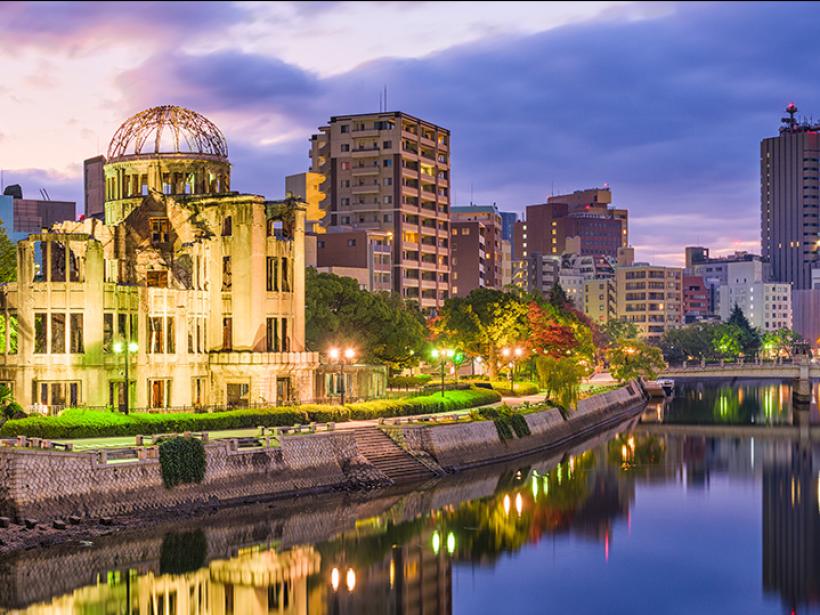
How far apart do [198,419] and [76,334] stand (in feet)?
33.6

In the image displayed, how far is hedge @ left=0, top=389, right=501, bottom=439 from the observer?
60969 mm

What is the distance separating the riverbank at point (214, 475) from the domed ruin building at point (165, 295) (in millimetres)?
11522

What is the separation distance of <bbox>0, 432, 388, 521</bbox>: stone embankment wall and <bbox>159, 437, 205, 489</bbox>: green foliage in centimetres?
34

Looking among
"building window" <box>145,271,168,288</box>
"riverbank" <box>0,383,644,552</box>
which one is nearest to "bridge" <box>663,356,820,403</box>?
"riverbank" <box>0,383,644,552</box>

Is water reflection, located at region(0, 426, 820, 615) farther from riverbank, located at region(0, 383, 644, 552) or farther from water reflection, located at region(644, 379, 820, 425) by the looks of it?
water reflection, located at region(644, 379, 820, 425)

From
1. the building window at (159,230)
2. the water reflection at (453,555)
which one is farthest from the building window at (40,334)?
the water reflection at (453,555)

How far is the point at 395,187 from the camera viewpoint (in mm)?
165625

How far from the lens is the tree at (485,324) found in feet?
391

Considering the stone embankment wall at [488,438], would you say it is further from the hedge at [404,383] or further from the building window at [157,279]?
the building window at [157,279]

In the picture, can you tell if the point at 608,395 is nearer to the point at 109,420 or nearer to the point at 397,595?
the point at 109,420

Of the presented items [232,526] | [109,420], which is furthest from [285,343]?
[232,526]

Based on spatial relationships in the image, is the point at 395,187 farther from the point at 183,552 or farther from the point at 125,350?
the point at 183,552

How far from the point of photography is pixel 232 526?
56656mm

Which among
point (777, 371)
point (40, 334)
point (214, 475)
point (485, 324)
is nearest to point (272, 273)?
point (40, 334)
